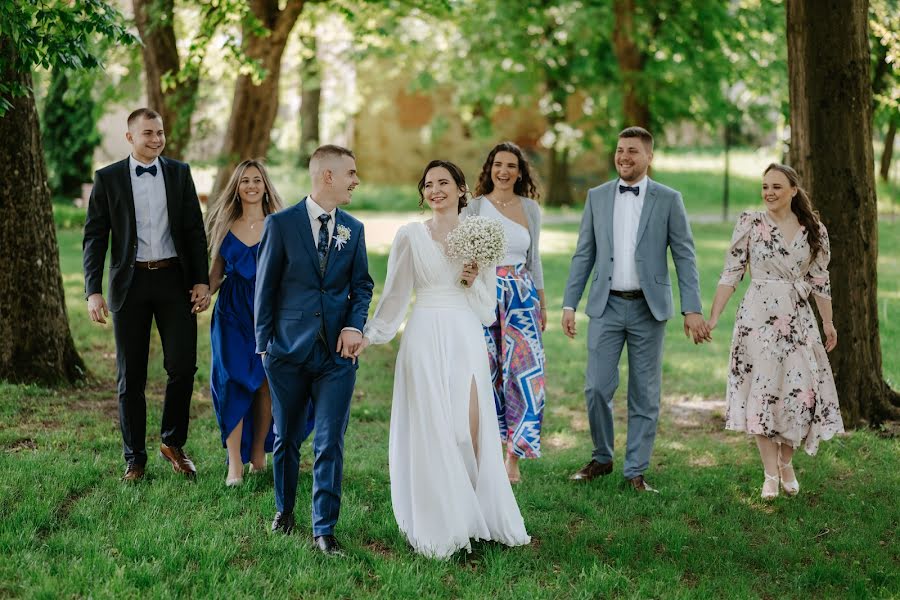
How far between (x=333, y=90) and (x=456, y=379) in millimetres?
29704

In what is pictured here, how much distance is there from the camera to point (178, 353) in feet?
22.7

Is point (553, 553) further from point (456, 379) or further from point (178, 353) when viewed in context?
point (178, 353)

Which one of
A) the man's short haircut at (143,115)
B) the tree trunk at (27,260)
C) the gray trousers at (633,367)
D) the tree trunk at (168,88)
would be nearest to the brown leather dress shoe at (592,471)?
the gray trousers at (633,367)

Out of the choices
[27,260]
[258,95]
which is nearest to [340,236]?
[27,260]

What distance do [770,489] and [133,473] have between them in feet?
14.0

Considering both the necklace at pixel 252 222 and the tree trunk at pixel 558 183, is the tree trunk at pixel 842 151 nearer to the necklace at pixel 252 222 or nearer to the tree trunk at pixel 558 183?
the necklace at pixel 252 222

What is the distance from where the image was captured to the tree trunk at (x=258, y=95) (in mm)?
14164

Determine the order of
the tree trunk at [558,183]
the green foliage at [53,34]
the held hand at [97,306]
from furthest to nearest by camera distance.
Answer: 1. the tree trunk at [558,183]
2. the held hand at [97,306]
3. the green foliage at [53,34]

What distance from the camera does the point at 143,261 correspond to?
6762 millimetres

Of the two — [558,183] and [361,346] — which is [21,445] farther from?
[558,183]

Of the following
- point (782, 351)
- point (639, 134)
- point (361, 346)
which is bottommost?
point (782, 351)

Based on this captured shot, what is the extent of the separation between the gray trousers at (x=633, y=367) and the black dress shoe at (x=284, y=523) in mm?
2517

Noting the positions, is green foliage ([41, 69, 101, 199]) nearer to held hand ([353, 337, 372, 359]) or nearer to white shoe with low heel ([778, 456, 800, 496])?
held hand ([353, 337, 372, 359])

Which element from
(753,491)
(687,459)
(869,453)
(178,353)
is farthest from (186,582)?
(869,453)
